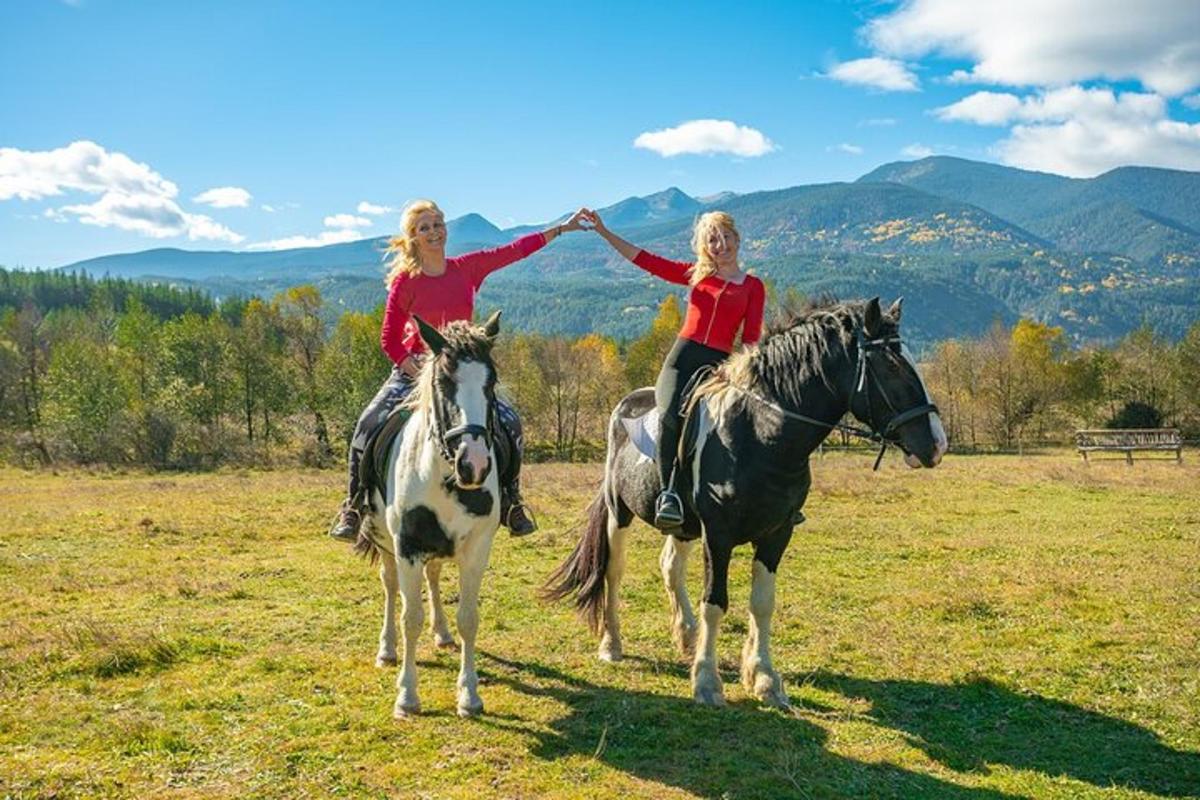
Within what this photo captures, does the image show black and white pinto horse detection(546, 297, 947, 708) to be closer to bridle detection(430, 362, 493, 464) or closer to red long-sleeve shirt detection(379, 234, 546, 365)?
bridle detection(430, 362, 493, 464)

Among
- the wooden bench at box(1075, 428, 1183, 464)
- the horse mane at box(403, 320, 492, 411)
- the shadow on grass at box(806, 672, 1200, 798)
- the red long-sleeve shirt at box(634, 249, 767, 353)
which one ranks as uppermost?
the red long-sleeve shirt at box(634, 249, 767, 353)

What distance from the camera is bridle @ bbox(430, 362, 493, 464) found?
541cm

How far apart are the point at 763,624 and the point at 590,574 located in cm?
203

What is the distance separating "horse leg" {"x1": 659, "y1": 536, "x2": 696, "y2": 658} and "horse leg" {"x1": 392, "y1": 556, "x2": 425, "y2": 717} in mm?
2617

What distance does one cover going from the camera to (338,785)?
5.01 m

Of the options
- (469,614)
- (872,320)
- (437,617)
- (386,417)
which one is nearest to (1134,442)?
(872,320)

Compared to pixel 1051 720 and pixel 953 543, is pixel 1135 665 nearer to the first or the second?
pixel 1051 720

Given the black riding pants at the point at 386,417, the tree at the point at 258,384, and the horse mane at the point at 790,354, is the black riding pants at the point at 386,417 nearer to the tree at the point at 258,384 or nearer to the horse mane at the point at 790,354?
the horse mane at the point at 790,354

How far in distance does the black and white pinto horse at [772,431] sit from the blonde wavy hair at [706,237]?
827mm

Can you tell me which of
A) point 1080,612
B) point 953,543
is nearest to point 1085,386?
point 953,543

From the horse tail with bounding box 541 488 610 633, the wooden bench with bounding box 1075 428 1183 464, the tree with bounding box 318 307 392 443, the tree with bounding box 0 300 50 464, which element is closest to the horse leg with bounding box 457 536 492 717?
the horse tail with bounding box 541 488 610 633

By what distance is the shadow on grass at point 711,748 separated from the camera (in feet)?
16.6

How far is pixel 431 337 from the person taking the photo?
222 inches

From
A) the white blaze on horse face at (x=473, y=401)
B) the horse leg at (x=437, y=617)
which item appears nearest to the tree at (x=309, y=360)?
the horse leg at (x=437, y=617)
